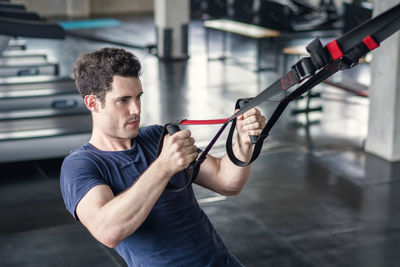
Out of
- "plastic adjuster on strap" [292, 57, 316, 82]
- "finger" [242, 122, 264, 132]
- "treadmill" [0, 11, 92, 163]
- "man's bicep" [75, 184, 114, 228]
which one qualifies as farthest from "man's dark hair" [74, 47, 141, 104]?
"treadmill" [0, 11, 92, 163]

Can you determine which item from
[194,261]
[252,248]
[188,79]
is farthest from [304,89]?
[188,79]

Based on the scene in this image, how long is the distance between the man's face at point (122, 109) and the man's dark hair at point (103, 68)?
0.02m

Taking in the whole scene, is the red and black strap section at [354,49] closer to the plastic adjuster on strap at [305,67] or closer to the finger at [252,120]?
the plastic adjuster on strap at [305,67]

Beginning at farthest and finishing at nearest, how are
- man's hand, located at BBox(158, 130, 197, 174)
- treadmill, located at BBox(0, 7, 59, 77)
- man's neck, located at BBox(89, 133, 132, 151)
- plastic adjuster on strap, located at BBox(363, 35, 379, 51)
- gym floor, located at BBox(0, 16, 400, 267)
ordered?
1. treadmill, located at BBox(0, 7, 59, 77)
2. gym floor, located at BBox(0, 16, 400, 267)
3. man's neck, located at BBox(89, 133, 132, 151)
4. man's hand, located at BBox(158, 130, 197, 174)
5. plastic adjuster on strap, located at BBox(363, 35, 379, 51)

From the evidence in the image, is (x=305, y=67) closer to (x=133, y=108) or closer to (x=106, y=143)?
(x=133, y=108)

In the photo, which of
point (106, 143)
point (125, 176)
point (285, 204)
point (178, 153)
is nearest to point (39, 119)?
point (285, 204)

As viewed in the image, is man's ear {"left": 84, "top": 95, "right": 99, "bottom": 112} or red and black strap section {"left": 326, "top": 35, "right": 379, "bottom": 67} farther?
man's ear {"left": 84, "top": 95, "right": 99, "bottom": 112}

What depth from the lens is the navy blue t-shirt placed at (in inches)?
75.2

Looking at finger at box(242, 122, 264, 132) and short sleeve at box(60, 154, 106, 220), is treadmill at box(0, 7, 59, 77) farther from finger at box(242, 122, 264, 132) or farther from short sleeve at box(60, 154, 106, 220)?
finger at box(242, 122, 264, 132)

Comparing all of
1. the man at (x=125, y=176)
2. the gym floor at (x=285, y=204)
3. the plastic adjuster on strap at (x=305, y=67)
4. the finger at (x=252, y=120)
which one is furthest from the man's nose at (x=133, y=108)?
the gym floor at (x=285, y=204)

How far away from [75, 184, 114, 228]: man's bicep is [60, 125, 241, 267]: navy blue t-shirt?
0.13 ft

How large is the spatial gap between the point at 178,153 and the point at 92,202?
0.33 meters

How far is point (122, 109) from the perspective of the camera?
1903 mm

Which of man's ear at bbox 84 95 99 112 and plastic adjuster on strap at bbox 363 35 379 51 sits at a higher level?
plastic adjuster on strap at bbox 363 35 379 51
